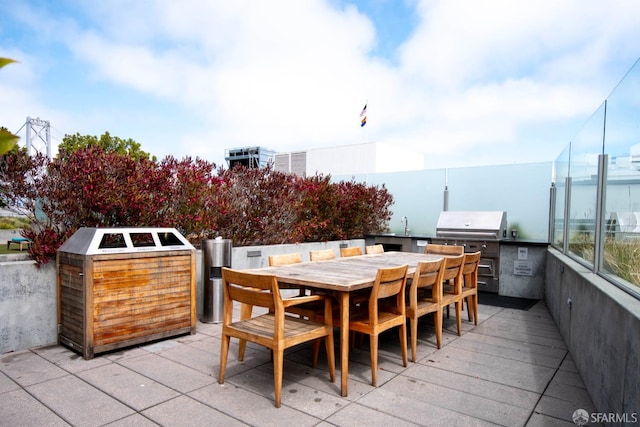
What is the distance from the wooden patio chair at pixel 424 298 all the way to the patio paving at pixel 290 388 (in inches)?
9.9

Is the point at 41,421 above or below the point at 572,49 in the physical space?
below

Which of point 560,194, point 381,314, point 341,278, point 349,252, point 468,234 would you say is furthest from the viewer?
point 468,234

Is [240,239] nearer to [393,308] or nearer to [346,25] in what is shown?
[393,308]

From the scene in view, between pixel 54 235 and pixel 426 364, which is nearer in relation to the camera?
pixel 426 364

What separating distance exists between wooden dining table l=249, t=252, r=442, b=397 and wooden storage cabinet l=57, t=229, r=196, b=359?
1.02m

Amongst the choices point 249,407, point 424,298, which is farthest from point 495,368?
point 249,407

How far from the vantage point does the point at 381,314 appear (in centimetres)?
341

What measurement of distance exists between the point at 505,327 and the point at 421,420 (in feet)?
9.28

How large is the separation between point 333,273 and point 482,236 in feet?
14.5

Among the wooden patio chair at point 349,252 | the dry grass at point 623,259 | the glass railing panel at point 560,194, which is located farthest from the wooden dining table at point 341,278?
the glass railing panel at point 560,194

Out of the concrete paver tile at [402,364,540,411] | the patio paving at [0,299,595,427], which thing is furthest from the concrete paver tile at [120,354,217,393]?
the concrete paver tile at [402,364,540,411]

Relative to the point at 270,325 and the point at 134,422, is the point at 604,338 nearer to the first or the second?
the point at 270,325

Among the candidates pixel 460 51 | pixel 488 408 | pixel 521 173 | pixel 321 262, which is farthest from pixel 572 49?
pixel 488 408

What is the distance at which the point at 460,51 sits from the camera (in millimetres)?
7996
